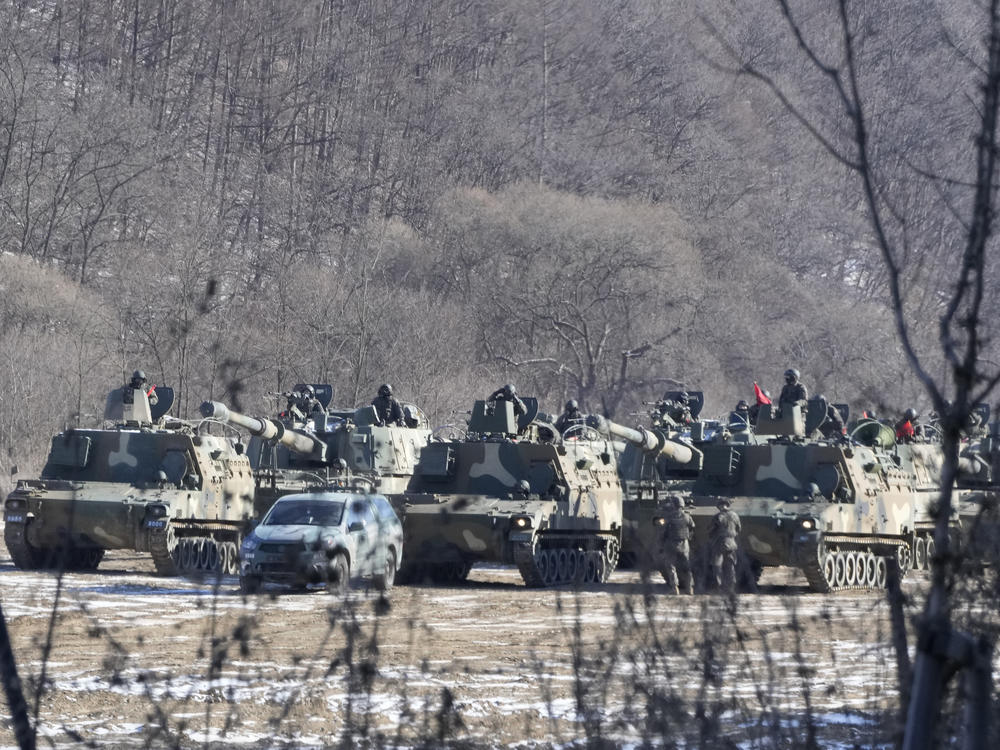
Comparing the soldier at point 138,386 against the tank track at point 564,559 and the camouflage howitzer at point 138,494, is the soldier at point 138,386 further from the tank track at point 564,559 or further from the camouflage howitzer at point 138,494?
the tank track at point 564,559

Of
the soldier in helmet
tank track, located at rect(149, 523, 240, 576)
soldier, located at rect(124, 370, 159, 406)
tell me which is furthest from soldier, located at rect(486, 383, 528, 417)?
soldier, located at rect(124, 370, 159, 406)

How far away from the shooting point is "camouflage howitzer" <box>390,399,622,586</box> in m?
21.2

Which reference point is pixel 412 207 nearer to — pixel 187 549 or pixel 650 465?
pixel 650 465

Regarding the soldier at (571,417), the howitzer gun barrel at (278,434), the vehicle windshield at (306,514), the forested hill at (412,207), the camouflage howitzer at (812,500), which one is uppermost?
the forested hill at (412,207)

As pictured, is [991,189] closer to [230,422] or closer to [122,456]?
[230,422]

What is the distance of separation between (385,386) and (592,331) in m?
29.5

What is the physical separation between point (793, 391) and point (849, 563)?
99.4 inches

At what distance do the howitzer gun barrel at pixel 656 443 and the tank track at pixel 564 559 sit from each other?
1407mm

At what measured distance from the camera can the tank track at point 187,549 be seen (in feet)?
70.5

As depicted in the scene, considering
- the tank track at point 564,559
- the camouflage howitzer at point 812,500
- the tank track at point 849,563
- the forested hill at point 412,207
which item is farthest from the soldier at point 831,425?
the forested hill at point 412,207

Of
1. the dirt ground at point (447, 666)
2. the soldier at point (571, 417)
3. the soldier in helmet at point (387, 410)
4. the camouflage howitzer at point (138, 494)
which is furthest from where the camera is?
the soldier in helmet at point (387, 410)

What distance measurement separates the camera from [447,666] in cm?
1235

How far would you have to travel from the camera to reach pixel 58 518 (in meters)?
21.5

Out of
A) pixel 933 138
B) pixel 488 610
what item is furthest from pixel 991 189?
pixel 488 610
